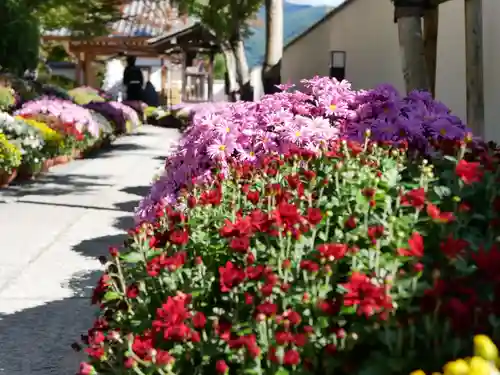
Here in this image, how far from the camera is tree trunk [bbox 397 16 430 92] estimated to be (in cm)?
768

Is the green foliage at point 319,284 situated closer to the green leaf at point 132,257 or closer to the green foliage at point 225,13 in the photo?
the green leaf at point 132,257

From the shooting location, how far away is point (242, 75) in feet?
53.1

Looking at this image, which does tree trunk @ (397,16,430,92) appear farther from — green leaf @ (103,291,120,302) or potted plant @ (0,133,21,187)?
potted plant @ (0,133,21,187)

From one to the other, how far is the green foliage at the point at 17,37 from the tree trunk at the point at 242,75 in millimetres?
8296

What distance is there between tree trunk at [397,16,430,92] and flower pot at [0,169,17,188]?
7136mm

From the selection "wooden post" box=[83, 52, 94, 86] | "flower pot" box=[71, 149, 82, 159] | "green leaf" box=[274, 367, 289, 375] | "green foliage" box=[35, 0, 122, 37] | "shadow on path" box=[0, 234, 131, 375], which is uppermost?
"green foliage" box=[35, 0, 122, 37]

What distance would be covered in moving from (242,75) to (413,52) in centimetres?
863

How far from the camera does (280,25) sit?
46.2 ft

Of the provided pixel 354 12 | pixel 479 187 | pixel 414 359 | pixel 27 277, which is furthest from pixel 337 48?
pixel 414 359

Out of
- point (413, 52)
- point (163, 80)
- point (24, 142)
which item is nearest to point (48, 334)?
point (413, 52)

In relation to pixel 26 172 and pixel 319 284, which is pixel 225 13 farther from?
pixel 319 284

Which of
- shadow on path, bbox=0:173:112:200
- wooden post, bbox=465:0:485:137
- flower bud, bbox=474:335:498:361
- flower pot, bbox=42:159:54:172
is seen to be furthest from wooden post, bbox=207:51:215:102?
flower bud, bbox=474:335:498:361

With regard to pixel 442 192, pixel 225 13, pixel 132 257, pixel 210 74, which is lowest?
pixel 132 257

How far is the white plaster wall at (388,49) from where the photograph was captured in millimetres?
A: 9102
